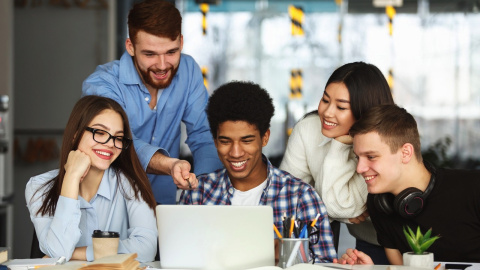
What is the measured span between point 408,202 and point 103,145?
3.49 ft

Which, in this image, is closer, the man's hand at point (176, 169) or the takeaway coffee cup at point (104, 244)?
the takeaway coffee cup at point (104, 244)

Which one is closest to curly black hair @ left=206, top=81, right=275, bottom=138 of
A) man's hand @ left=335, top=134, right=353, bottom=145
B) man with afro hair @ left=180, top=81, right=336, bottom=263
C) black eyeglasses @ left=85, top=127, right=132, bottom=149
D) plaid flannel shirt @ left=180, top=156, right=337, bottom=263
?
man with afro hair @ left=180, top=81, right=336, bottom=263

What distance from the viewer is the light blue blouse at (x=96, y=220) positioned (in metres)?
2.20

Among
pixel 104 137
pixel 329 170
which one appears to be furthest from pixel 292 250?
pixel 104 137

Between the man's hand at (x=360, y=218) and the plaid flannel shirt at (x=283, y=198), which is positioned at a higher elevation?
the plaid flannel shirt at (x=283, y=198)

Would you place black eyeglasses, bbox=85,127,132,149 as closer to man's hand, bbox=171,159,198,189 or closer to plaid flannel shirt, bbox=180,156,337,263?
man's hand, bbox=171,159,198,189

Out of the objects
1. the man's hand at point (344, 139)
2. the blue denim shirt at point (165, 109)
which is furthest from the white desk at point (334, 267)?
the blue denim shirt at point (165, 109)

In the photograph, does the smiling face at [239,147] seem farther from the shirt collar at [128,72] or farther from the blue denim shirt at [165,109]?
the shirt collar at [128,72]

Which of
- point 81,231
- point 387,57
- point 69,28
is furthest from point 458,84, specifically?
point 81,231

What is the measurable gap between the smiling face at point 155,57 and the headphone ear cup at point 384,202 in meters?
1.08

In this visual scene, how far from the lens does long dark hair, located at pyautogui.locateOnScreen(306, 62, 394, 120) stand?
8.57 feet

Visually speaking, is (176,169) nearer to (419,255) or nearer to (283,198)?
(283,198)

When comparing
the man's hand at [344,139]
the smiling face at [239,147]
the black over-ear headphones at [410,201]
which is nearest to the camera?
the black over-ear headphones at [410,201]

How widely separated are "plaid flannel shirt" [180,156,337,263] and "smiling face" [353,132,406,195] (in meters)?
0.24
